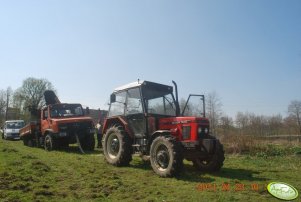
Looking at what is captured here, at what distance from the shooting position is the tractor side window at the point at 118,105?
11.7 metres

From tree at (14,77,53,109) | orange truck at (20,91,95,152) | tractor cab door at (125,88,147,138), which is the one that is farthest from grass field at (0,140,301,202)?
tree at (14,77,53,109)

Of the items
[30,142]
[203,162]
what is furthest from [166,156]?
[30,142]

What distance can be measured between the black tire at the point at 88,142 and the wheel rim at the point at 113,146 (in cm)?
555

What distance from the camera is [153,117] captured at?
1066cm

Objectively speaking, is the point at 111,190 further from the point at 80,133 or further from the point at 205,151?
the point at 80,133

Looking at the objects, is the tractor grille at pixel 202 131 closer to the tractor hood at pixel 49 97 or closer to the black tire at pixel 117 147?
the black tire at pixel 117 147

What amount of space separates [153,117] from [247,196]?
14.0ft

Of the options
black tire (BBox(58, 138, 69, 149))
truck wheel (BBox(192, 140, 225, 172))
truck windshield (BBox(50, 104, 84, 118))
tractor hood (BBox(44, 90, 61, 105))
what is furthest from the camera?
tractor hood (BBox(44, 90, 61, 105))

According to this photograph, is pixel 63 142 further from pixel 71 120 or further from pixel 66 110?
pixel 66 110

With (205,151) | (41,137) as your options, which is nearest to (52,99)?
(41,137)

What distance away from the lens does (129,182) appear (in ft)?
28.4

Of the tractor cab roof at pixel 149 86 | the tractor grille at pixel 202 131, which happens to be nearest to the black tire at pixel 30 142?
the tractor cab roof at pixel 149 86

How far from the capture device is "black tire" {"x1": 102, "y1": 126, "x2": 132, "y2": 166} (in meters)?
11.1

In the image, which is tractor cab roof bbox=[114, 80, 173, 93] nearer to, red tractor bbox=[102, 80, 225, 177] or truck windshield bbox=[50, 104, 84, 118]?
red tractor bbox=[102, 80, 225, 177]
